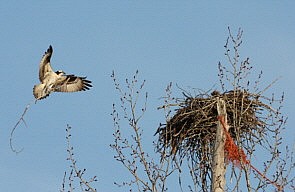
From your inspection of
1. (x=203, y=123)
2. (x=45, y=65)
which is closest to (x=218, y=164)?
(x=203, y=123)

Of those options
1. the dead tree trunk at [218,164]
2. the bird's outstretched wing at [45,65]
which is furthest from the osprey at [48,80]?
the dead tree trunk at [218,164]

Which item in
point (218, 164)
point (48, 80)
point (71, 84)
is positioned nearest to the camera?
point (218, 164)

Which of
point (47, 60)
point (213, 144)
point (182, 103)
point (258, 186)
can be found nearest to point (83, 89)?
point (47, 60)

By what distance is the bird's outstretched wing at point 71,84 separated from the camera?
15.1 meters

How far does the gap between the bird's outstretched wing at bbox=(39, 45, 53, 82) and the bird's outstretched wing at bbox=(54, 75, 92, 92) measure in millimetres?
290

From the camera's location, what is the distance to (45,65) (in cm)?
1484

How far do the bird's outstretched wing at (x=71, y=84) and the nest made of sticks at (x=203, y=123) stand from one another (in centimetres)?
238

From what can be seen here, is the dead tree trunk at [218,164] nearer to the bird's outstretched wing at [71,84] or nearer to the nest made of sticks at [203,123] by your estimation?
the nest made of sticks at [203,123]

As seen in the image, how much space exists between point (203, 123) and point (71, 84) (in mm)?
3580

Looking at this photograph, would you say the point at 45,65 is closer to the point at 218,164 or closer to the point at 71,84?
the point at 71,84

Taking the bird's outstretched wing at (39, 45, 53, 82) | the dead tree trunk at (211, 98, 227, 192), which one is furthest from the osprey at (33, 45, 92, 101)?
the dead tree trunk at (211, 98, 227, 192)

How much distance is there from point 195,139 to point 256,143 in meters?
1.49

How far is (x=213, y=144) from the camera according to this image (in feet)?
39.8

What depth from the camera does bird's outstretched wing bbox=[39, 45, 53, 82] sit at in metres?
14.7
